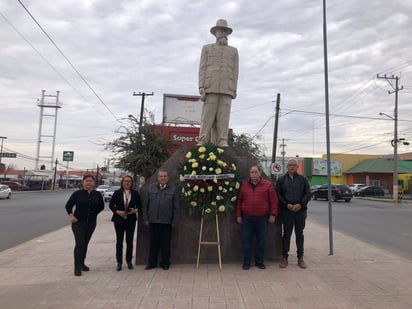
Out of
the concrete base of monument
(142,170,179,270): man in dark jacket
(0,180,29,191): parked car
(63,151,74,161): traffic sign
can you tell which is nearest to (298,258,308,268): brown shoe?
the concrete base of monument

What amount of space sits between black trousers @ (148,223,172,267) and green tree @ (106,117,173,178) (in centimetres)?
445

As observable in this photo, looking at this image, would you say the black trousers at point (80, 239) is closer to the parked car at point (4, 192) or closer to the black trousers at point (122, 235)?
the black trousers at point (122, 235)

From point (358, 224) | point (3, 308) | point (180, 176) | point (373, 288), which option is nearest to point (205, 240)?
point (180, 176)

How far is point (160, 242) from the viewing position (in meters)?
5.89

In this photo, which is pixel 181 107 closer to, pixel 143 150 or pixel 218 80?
pixel 143 150

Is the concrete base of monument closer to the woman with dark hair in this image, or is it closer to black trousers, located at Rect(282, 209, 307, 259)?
black trousers, located at Rect(282, 209, 307, 259)

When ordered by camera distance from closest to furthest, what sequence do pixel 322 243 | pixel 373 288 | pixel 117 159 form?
pixel 373 288 < pixel 322 243 < pixel 117 159

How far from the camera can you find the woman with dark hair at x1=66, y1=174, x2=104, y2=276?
5.56 metres

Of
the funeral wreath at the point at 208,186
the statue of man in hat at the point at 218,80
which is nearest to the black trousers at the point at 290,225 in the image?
the funeral wreath at the point at 208,186

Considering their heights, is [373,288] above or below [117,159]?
below

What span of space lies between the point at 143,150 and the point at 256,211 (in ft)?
18.6

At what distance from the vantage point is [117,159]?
35.7 ft

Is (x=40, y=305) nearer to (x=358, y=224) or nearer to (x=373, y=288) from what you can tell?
(x=373, y=288)

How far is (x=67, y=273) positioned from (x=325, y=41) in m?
7.15
